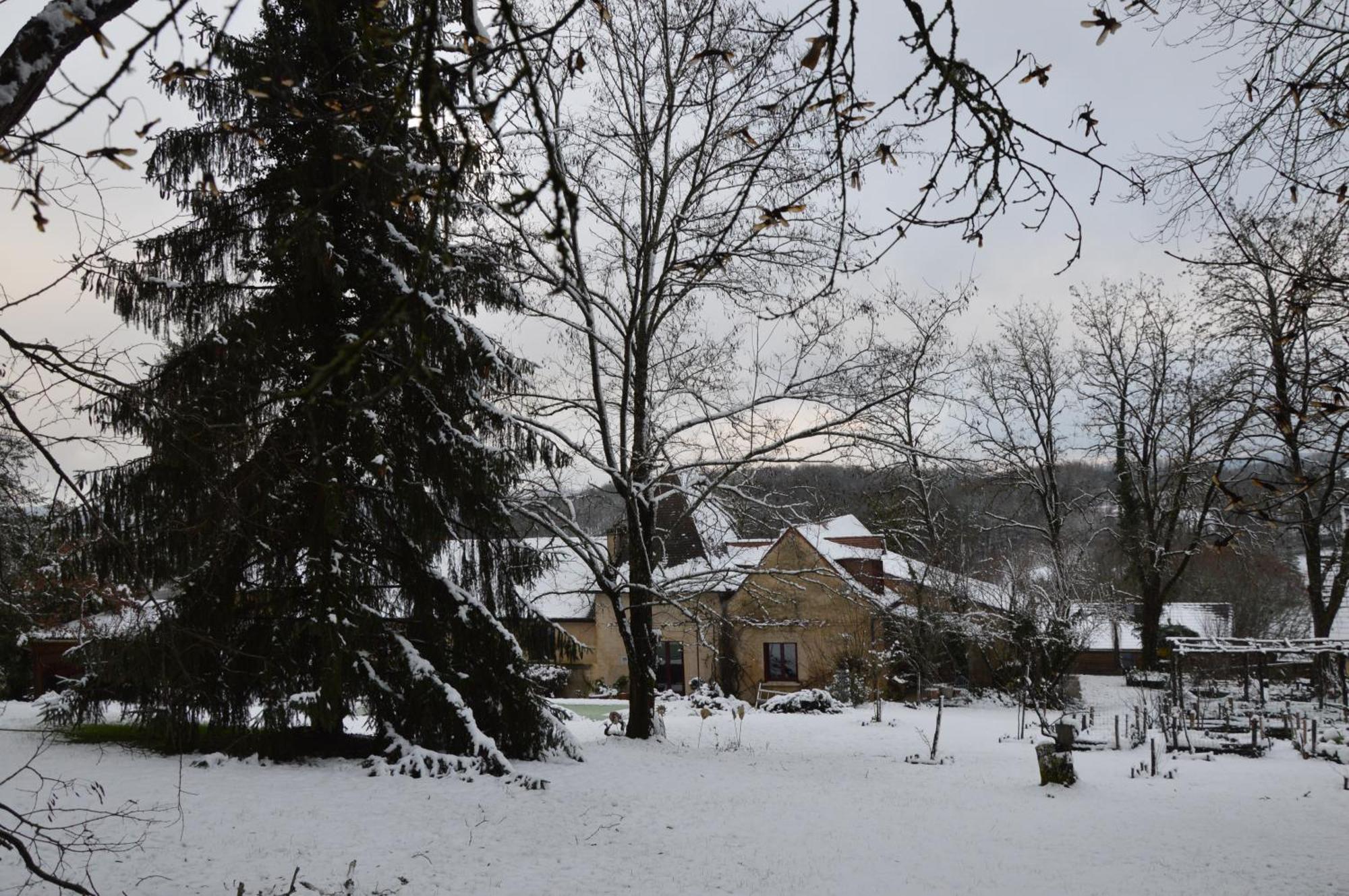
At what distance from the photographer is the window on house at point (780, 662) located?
1107 inches

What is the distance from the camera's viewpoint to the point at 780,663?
92.9ft

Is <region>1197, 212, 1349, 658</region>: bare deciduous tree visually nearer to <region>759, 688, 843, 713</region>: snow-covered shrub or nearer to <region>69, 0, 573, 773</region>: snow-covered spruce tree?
<region>69, 0, 573, 773</region>: snow-covered spruce tree

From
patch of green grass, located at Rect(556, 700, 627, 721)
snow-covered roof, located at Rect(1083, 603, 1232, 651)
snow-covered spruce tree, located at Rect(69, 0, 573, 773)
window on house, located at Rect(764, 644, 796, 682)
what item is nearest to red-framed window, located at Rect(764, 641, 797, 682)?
window on house, located at Rect(764, 644, 796, 682)

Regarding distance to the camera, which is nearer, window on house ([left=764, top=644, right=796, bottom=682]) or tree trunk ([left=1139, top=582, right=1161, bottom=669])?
→ tree trunk ([left=1139, top=582, right=1161, bottom=669])

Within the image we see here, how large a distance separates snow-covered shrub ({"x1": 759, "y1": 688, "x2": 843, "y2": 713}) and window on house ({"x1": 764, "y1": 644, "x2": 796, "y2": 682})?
4.54 m

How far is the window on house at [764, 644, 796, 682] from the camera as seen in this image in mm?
28109

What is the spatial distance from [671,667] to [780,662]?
3.64 m

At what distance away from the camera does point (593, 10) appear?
11.3 metres

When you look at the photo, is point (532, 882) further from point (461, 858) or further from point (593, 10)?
point (593, 10)

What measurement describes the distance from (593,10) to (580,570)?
23.5 m

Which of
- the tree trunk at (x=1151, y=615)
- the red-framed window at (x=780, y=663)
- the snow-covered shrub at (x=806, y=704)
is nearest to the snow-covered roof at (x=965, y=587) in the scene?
the snow-covered shrub at (x=806, y=704)

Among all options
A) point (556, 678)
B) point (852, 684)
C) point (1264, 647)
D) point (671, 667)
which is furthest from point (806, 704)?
point (1264, 647)

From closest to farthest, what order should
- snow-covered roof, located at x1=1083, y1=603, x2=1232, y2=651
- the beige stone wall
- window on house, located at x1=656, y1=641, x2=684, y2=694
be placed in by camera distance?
the beige stone wall < snow-covered roof, located at x1=1083, y1=603, x2=1232, y2=651 < window on house, located at x1=656, y1=641, x2=684, y2=694

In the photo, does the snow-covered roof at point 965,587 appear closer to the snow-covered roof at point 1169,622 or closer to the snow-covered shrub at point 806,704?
the snow-covered roof at point 1169,622
